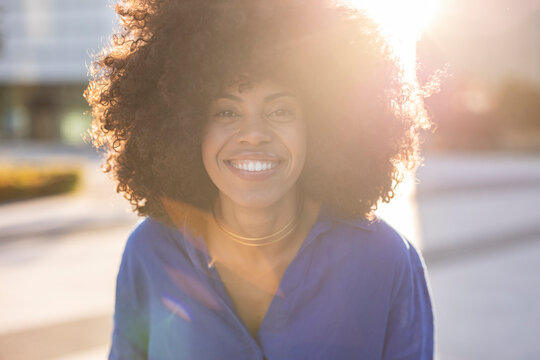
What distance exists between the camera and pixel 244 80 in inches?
69.4

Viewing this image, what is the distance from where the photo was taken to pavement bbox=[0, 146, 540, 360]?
4324 millimetres

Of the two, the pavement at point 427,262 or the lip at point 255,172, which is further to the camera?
the pavement at point 427,262

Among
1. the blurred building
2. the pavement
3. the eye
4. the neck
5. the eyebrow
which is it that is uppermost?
the blurred building

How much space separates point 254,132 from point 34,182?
38.8 feet

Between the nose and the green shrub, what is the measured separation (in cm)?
1102

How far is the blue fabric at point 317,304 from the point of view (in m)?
1.75

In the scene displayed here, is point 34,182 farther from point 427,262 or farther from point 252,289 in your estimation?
point 252,289

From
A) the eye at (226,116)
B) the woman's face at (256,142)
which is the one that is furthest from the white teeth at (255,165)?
the eye at (226,116)

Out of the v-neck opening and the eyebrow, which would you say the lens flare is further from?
the v-neck opening

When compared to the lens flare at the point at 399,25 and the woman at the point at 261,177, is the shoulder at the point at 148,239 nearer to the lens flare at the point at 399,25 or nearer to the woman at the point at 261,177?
the woman at the point at 261,177

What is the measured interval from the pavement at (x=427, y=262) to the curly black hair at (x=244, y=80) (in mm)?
1565

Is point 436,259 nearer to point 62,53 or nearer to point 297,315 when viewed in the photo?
point 297,315

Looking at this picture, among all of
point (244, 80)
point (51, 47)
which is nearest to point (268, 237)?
point (244, 80)

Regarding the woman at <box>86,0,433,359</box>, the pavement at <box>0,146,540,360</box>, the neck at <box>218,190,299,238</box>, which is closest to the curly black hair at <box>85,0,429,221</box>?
the woman at <box>86,0,433,359</box>
